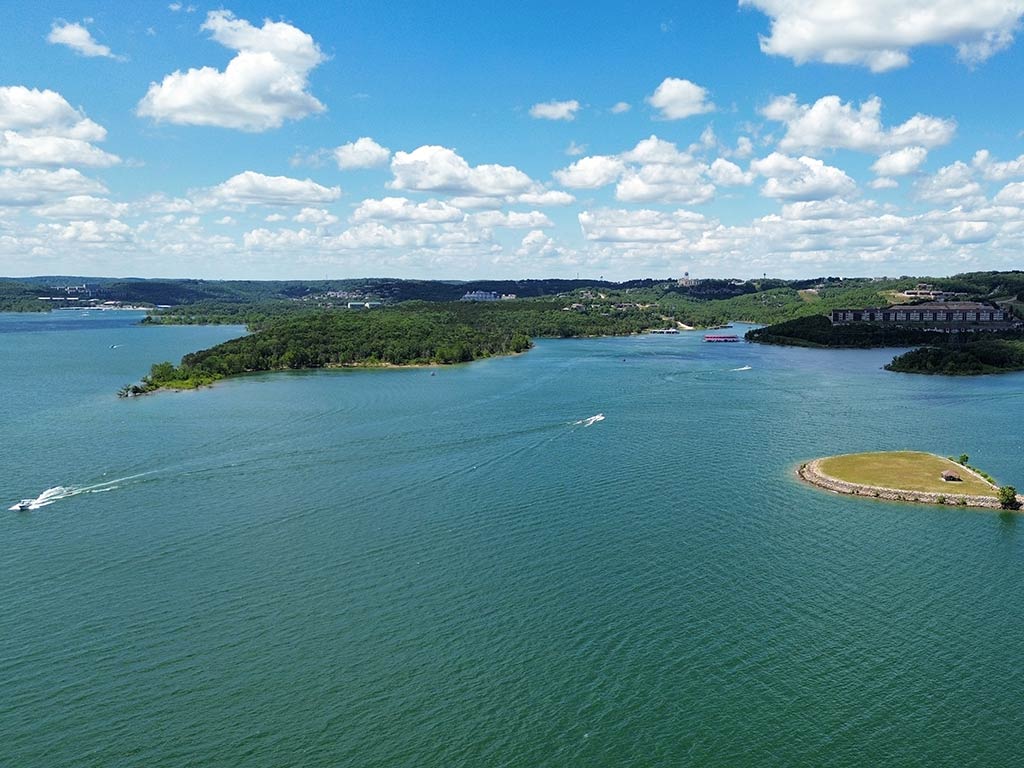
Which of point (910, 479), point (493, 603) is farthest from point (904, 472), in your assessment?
point (493, 603)

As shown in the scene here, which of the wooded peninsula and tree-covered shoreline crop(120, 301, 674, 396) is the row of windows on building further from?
tree-covered shoreline crop(120, 301, 674, 396)

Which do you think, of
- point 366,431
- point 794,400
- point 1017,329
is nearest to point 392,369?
point 366,431

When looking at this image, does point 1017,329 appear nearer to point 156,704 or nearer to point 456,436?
point 456,436

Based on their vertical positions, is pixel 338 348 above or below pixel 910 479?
above

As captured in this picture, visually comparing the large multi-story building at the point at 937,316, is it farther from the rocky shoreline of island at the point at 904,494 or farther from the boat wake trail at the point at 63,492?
the boat wake trail at the point at 63,492

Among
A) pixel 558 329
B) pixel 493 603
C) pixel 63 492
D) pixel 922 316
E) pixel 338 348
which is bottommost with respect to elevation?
pixel 493 603

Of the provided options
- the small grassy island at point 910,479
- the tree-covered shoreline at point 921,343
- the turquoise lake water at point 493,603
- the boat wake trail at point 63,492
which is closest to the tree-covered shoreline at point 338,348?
the turquoise lake water at point 493,603

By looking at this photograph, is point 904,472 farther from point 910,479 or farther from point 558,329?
point 558,329

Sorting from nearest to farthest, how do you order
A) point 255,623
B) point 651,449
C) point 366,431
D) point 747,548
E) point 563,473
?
point 255,623 → point 747,548 → point 563,473 → point 651,449 → point 366,431
